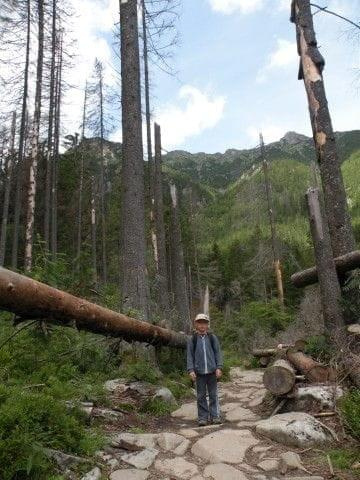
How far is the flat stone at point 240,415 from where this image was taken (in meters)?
6.51

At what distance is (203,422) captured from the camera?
6.18 m

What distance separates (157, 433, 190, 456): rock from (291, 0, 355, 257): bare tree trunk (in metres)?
4.71

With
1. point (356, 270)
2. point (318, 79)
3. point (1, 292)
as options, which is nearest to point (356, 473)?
point (1, 292)

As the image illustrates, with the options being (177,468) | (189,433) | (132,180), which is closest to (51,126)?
(132,180)

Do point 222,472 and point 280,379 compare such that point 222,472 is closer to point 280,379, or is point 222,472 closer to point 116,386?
point 280,379

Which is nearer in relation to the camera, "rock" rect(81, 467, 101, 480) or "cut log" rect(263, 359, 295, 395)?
"rock" rect(81, 467, 101, 480)

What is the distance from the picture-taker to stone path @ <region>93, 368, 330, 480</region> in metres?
4.15

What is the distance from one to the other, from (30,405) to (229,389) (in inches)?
244

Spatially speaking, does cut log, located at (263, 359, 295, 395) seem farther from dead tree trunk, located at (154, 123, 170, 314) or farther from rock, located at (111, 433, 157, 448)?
dead tree trunk, located at (154, 123, 170, 314)

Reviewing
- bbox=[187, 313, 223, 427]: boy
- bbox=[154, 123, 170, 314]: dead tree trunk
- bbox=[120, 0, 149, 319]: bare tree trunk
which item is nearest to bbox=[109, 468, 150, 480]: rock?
bbox=[187, 313, 223, 427]: boy

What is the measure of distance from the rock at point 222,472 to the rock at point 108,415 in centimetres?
172

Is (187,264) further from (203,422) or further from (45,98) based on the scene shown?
(203,422)

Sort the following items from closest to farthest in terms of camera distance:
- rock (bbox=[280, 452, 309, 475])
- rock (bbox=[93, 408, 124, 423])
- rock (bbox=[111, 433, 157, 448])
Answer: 1. rock (bbox=[280, 452, 309, 475])
2. rock (bbox=[111, 433, 157, 448])
3. rock (bbox=[93, 408, 124, 423])

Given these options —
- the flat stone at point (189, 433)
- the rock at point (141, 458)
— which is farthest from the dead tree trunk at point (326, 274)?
the rock at point (141, 458)
